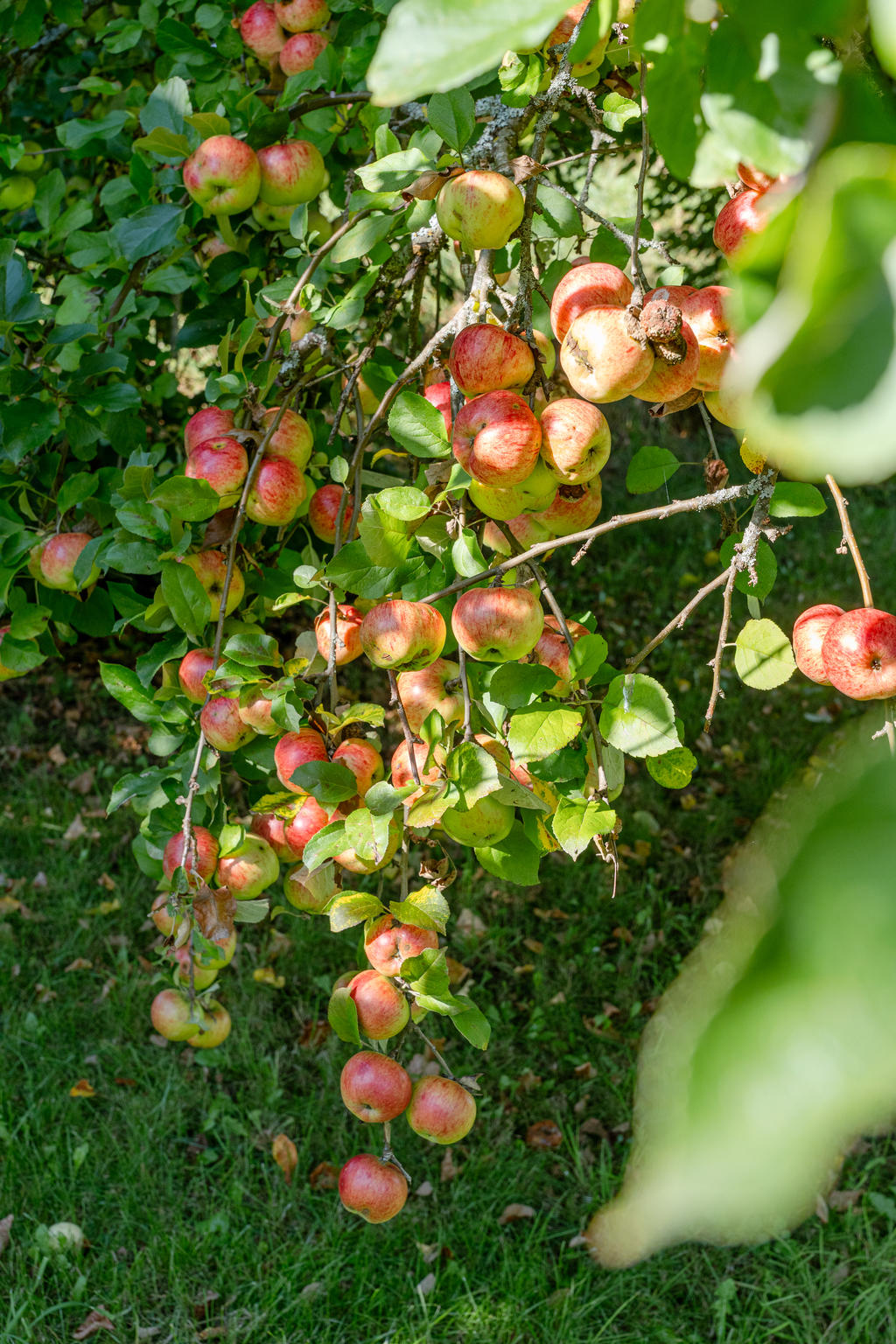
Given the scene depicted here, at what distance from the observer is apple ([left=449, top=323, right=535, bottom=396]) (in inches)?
35.5

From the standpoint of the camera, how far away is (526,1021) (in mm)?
2539

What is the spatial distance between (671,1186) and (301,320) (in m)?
1.30

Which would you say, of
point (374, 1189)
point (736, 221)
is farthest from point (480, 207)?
point (374, 1189)

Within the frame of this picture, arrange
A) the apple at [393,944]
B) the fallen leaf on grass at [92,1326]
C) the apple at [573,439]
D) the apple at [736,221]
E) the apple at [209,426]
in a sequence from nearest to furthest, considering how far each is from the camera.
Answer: the apple at [736,221] → the apple at [573,439] → the apple at [393,944] → the apple at [209,426] → the fallen leaf on grass at [92,1326]

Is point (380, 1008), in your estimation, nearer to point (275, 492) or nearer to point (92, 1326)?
point (275, 492)

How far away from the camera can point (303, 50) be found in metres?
1.53

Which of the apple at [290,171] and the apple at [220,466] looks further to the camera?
the apple at [290,171]

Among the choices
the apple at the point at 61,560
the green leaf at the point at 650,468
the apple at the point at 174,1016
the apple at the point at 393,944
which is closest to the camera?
the apple at the point at 393,944

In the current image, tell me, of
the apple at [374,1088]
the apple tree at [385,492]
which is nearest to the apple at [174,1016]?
the apple tree at [385,492]

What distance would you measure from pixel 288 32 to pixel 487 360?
101 cm

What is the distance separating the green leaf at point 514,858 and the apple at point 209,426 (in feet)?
1.90

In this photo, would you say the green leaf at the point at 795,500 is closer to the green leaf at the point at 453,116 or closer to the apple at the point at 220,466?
the green leaf at the point at 453,116

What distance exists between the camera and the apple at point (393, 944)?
1002 millimetres

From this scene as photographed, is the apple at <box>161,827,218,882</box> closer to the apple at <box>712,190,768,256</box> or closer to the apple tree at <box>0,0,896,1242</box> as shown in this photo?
the apple tree at <box>0,0,896,1242</box>
